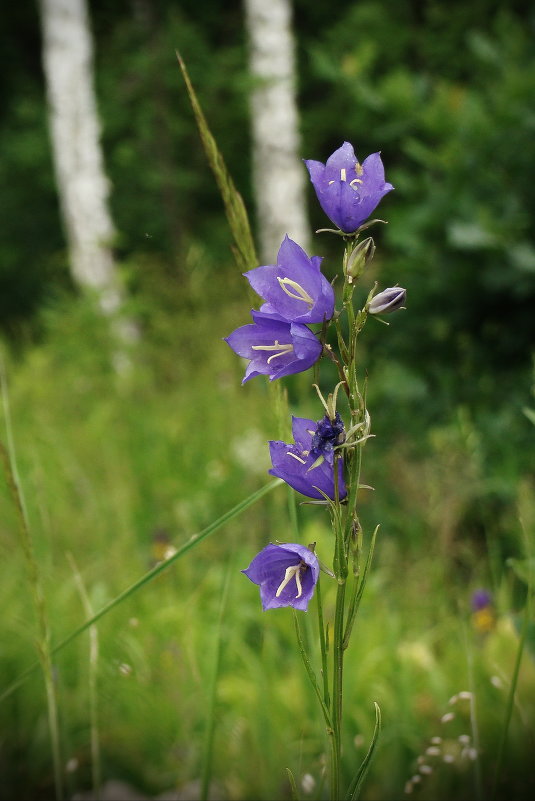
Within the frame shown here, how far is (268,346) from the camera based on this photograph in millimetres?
817

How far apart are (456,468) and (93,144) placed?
662cm

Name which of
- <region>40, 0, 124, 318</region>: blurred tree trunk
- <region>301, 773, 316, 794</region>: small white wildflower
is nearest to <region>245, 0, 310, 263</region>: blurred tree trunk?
<region>40, 0, 124, 318</region>: blurred tree trunk

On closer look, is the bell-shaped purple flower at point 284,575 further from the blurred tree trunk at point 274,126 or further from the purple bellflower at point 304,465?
the blurred tree trunk at point 274,126

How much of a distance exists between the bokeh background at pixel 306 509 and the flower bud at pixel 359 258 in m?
0.25

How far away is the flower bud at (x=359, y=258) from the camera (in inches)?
30.4

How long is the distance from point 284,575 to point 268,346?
0.81 ft

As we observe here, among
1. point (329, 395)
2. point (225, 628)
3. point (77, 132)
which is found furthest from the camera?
point (77, 132)

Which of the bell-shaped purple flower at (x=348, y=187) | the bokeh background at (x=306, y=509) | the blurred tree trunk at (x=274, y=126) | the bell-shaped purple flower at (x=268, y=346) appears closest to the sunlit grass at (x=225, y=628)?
the bokeh background at (x=306, y=509)

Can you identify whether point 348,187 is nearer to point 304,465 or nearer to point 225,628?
point 304,465

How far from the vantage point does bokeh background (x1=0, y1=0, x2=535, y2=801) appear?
1566mm

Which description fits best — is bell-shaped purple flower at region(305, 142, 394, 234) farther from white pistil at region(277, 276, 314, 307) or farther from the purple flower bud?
the purple flower bud

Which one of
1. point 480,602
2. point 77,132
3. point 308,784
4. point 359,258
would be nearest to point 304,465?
point 359,258

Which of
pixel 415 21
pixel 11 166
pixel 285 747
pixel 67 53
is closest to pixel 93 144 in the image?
pixel 67 53

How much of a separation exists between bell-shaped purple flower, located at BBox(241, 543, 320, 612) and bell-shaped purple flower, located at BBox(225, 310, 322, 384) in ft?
0.59
